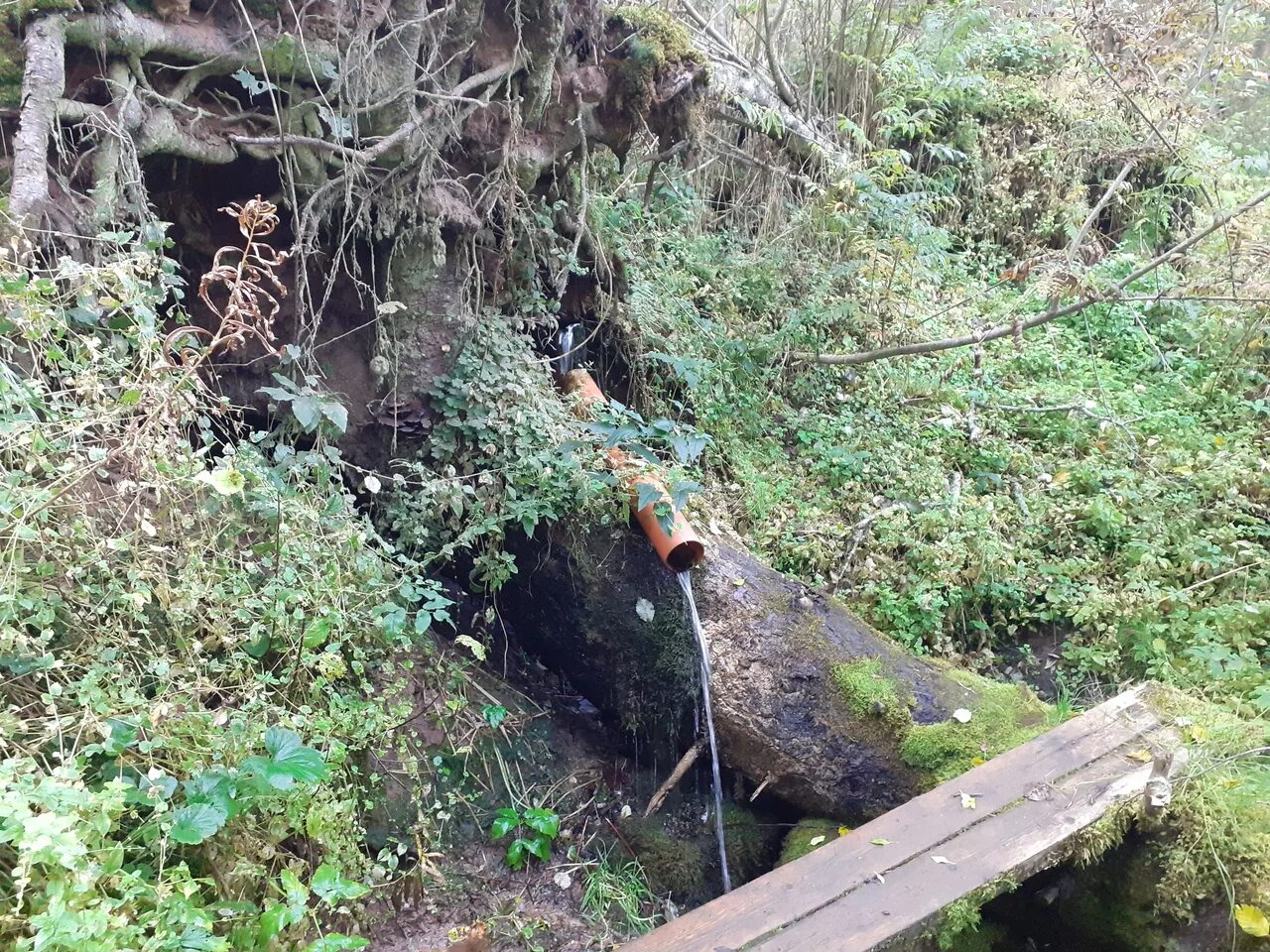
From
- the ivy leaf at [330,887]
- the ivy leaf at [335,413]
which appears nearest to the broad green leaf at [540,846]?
the ivy leaf at [330,887]

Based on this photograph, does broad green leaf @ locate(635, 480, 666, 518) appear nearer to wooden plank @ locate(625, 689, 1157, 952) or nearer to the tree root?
the tree root

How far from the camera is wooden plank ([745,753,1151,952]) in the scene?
2.39 m

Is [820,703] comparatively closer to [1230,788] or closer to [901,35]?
[1230,788]

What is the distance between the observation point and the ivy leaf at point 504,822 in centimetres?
333

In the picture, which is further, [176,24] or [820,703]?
[820,703]

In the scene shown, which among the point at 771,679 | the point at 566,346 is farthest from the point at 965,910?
the point at 566,346

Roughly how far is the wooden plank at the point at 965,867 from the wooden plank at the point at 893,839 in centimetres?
4

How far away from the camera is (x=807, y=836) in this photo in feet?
11.4

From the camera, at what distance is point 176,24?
288 cm

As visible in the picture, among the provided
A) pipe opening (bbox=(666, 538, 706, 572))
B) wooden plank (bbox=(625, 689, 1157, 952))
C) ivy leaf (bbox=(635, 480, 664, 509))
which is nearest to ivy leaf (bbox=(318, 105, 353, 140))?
Answer: ivy leaf (bbox=(635, 480, 664, 509))

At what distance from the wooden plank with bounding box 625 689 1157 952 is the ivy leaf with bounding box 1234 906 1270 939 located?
2.05 feet

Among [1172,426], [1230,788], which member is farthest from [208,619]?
[1172,426]

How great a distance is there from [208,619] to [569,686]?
2.03 meters

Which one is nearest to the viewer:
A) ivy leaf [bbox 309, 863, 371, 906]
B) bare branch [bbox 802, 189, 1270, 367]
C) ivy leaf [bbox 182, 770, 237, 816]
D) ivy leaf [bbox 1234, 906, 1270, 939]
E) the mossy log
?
ivy leaf [bbox 182, 770, 237, 816]
